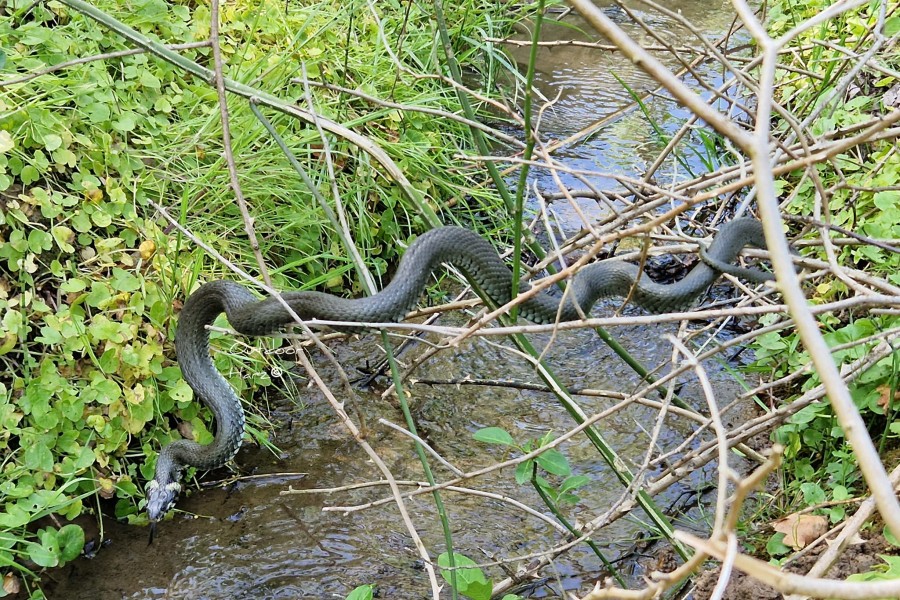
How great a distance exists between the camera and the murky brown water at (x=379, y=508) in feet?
10.8

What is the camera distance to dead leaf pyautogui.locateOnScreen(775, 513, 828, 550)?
9.23ft

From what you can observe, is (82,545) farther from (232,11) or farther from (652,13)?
(652,13)

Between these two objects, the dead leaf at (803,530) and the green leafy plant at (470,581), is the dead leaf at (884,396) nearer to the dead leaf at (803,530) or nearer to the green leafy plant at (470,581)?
the dead leaf at (803,530)

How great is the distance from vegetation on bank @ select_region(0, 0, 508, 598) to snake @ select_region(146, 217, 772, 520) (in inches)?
5.9

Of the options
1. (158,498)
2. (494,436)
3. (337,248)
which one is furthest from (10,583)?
(337,248)

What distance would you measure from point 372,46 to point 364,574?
11.7ft

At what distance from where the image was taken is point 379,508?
3.63 m

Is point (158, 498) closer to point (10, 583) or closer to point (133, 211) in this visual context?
point (10, 583)

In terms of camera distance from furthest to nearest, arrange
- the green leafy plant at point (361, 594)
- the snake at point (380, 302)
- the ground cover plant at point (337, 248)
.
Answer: the snake at point (380, 302) → the ground cover plant at point (337, 248) → the green leafy plant at point (361, 594)

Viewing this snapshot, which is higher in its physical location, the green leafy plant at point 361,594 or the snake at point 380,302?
the snake at point 380,302

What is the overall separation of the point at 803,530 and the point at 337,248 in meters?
2.81

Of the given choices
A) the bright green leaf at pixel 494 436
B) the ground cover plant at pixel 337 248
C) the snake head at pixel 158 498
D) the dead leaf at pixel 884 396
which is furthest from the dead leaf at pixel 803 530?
the snake head at pixel 158 498

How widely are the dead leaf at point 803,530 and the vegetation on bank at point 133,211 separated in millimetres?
1813

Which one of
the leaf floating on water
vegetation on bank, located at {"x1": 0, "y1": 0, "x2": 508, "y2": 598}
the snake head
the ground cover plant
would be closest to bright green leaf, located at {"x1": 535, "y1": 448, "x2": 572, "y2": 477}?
the ground cover plant
